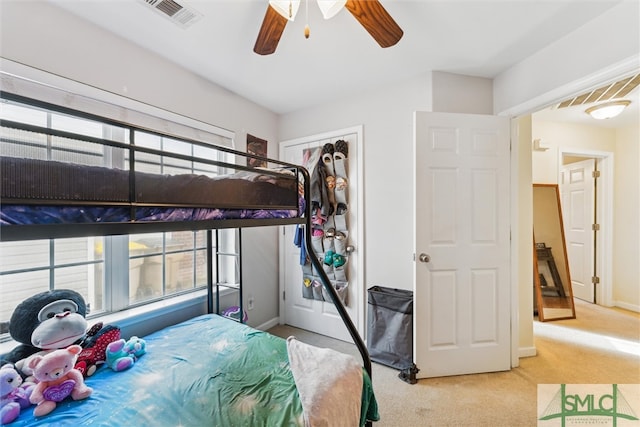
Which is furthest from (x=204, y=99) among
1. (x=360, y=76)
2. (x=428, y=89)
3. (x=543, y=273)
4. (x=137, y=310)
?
(x=543, y=273)

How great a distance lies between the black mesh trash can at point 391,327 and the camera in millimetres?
2035

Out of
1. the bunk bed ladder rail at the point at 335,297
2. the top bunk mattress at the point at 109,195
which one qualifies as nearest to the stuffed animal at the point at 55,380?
the top bunk mattress at the point at 109,195

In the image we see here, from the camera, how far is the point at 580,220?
3652 millimetres

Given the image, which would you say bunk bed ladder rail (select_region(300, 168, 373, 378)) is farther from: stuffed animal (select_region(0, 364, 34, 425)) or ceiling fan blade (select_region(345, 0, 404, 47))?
stuffed animal (select_region(0, 364, 34, 425))

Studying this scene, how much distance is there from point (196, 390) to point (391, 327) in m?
1.49

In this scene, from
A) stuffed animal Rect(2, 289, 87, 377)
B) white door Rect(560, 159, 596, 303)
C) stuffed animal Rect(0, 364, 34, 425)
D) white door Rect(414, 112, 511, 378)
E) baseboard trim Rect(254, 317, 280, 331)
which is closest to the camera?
stuffed animal Rect(0, 364, 34, 425)

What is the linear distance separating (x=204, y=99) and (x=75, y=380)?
201 cm

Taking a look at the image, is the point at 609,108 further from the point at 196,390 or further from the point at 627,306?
the point at 196,390

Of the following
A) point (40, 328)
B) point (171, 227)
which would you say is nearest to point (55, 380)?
point (40, 328)

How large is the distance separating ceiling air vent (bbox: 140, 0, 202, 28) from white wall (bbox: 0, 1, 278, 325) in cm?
43

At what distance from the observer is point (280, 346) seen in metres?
1.52

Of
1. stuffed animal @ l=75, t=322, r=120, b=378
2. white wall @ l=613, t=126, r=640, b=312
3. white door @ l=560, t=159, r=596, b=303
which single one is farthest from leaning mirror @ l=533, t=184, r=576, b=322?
stuffed animal @ l=75, t=322, r=120, b=378

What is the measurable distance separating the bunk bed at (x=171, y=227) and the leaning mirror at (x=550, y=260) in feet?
10.0

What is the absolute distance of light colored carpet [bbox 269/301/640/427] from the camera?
1.61 metres
